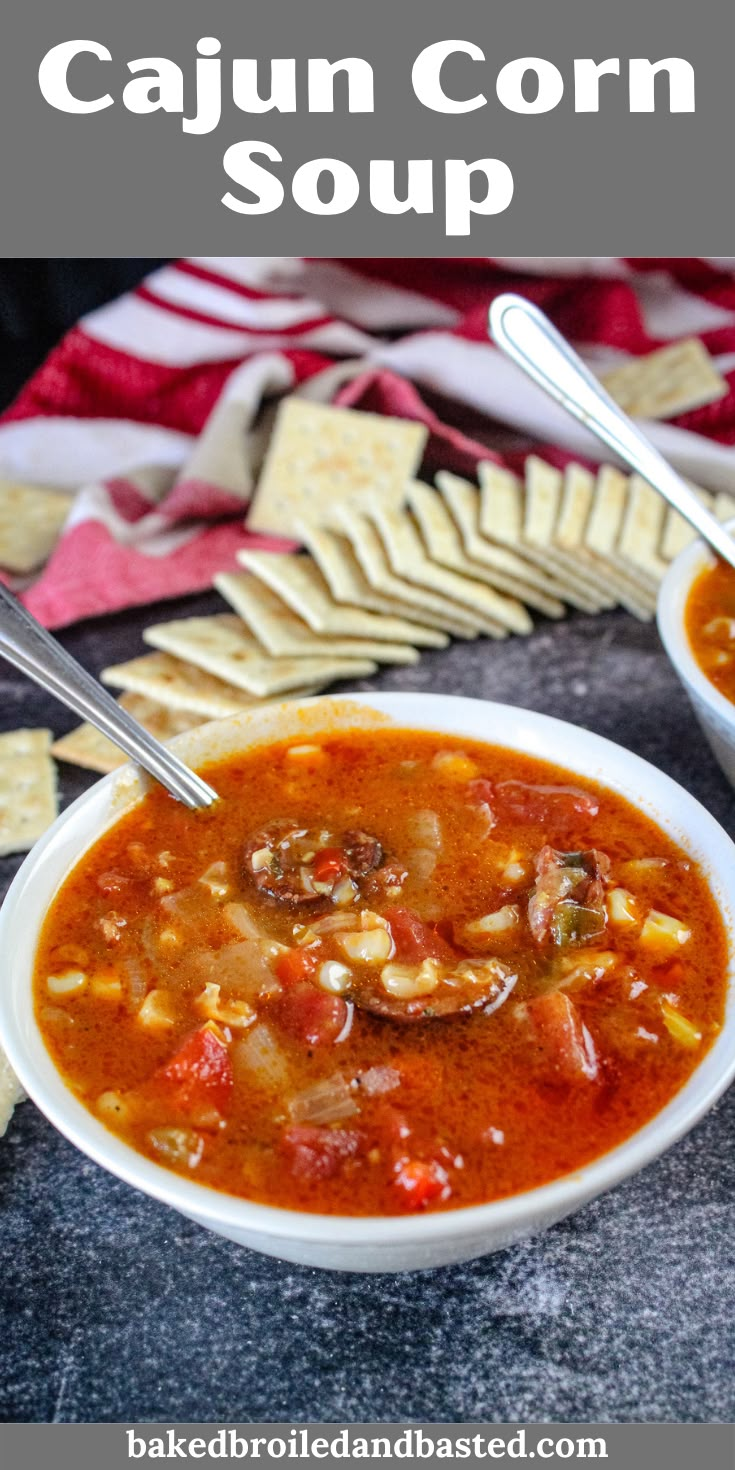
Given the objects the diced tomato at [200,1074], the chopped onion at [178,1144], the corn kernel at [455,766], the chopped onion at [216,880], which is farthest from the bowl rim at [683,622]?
the chopped onion at [178,1144]

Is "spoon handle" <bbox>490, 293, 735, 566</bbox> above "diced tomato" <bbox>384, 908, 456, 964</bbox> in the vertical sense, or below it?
above

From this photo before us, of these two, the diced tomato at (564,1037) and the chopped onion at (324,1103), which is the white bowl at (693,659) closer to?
the diced tomato at (564,1037)

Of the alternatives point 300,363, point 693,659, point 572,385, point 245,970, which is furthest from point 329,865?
point 300,363

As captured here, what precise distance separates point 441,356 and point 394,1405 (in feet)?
13.3

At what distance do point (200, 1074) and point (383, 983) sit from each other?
0.37m

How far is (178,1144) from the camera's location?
2293mm

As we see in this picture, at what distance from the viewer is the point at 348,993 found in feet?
8.29

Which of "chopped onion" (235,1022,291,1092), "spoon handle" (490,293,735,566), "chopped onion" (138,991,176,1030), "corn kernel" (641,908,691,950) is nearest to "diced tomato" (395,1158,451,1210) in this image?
"chopped onion" (235,1022,291,1092)

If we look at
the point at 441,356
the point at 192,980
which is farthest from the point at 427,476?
the point at 192,980

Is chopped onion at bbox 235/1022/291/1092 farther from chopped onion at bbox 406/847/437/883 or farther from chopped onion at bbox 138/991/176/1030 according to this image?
chopped onion at bbox 406/847/437/883

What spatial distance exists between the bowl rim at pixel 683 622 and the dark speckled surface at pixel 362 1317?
94cm

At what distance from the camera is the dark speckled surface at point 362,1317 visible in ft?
8.11

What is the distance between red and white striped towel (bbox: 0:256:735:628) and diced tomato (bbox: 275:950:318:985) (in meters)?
2.88

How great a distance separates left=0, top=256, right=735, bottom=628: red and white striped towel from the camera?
5367 mm
